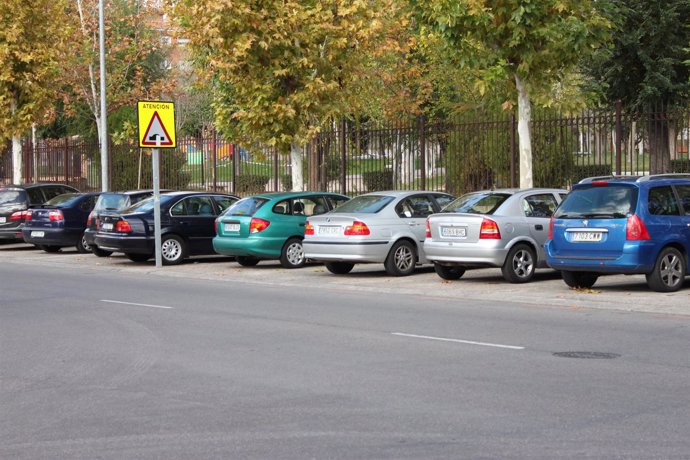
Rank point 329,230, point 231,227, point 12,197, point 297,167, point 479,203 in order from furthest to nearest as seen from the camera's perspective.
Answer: point 12,197 → point 297,167 → point 231,227 → point 329,230 → point 479,203

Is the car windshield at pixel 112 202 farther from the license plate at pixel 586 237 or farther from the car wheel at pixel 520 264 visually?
the license plate at pixel 586 237

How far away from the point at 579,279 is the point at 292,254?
23.4ft

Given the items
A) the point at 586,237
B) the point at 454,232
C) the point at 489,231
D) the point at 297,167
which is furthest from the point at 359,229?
the point at 297,167

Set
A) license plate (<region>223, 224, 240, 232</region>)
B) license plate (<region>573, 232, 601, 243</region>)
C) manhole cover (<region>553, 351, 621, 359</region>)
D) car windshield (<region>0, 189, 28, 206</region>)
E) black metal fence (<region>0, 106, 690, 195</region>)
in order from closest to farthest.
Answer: manhole cover (<region>553, 351, 621, 359</region>)
license plate (<region>573, 232, 601, 243</region>)
license plate (<region>223, 224, 240, 232</region>)
black metal fence (<region>0, 106, 690, 195</region>)
car windshield (<region>0, 189, 28, 206</region>)

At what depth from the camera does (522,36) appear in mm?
21141

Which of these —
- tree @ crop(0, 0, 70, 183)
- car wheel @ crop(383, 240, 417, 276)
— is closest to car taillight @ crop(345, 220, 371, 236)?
car wheel @ crop(383, 240, 417, 276)

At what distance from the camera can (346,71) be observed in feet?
91.9

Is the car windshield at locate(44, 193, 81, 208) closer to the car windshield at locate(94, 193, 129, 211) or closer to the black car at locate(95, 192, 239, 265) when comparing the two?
the car windshield at locate(94, 193, 129, 211)

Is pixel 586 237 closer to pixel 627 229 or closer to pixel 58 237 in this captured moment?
pixel 627 229

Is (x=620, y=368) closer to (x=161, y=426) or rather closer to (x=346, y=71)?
(x=161, y=426)

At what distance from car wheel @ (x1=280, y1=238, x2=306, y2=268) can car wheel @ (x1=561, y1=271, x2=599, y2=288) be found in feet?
22.5

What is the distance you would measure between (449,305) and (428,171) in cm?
1356

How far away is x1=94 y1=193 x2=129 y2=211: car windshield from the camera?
2628 cm

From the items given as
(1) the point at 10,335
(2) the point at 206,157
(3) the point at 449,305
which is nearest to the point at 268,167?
(2) the point at 206,157
